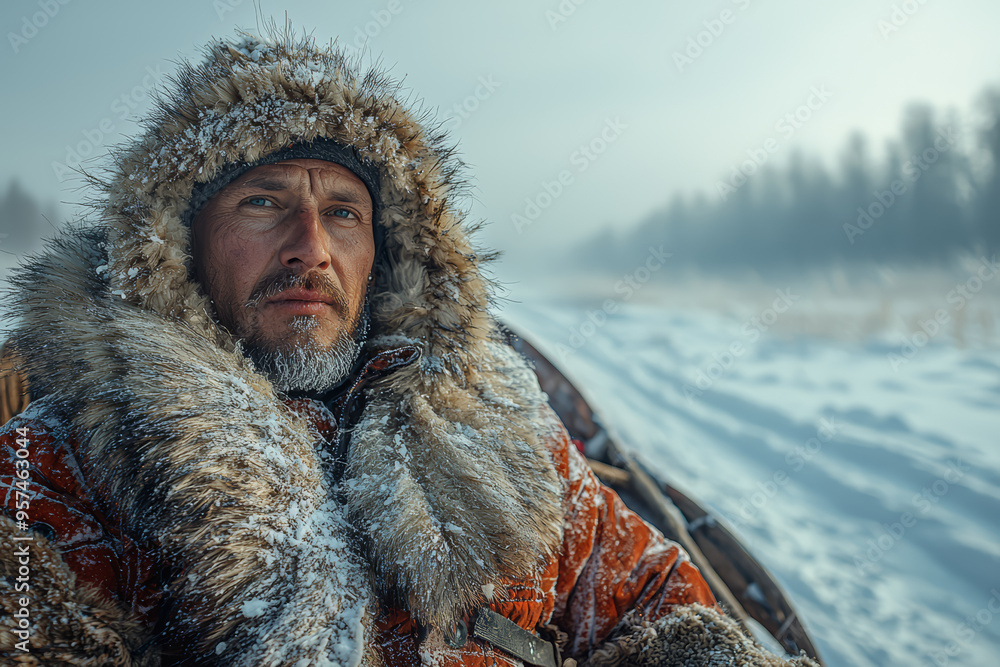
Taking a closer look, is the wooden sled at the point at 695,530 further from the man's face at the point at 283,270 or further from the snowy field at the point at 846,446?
the man's face at the point at 283,270

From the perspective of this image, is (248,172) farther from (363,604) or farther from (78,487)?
(363,604)

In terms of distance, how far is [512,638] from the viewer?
1106 mm

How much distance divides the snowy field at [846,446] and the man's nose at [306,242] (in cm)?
58

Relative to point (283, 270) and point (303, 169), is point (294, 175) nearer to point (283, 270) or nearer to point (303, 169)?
point (303, 169)

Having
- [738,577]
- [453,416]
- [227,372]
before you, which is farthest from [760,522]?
[227,372]

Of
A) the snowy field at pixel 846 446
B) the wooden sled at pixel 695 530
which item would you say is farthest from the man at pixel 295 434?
the wooden sled at pixel 695 530

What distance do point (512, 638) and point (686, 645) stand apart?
A: 0.46 meters

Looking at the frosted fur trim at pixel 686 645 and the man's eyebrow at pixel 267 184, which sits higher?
the man's eyebrow at pixel 267 184

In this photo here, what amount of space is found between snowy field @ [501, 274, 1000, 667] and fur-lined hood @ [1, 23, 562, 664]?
344 mm

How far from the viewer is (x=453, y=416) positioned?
122 centimetres

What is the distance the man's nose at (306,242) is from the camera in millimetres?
1253

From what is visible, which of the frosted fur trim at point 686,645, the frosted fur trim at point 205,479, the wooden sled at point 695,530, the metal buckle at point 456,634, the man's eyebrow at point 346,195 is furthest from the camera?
the wooden sled at point 695,530

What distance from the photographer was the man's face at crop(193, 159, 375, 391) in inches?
48.5

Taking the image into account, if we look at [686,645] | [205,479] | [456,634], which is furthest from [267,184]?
[686,645]
